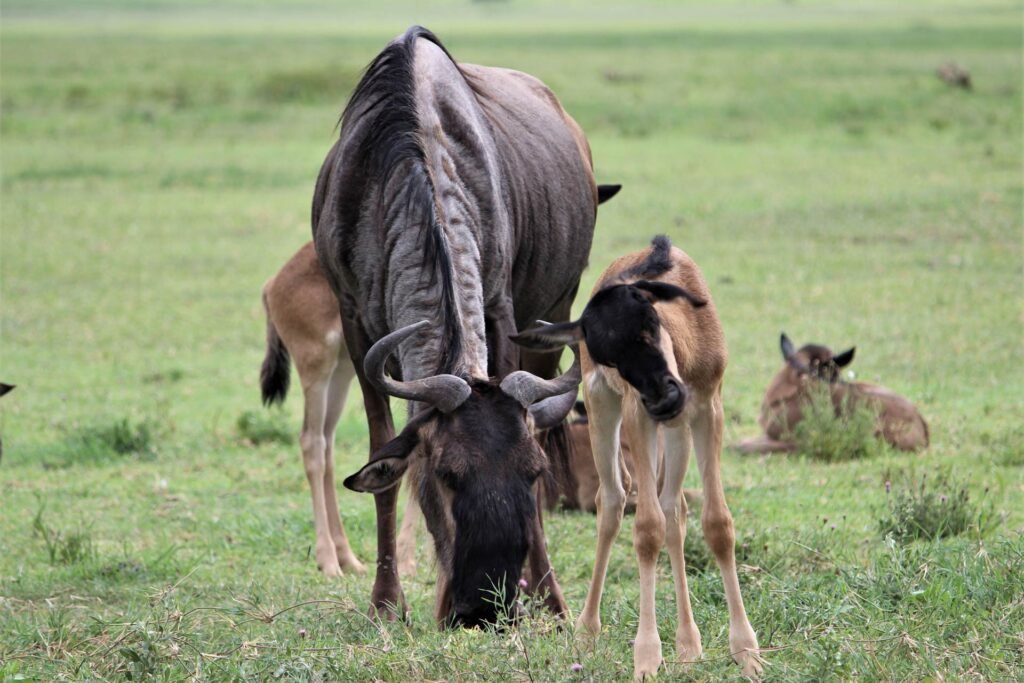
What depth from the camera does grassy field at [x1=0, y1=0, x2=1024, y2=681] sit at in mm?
4703

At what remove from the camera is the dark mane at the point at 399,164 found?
5.12m

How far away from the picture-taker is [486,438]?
15.2ft

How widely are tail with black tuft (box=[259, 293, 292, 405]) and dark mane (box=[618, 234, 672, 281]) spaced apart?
342cm

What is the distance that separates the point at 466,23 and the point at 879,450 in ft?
200

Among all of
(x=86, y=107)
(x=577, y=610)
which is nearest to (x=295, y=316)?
(x=577, y=610)

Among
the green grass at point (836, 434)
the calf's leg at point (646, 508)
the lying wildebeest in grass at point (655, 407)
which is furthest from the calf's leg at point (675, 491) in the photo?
the green grass at point (836, 434)

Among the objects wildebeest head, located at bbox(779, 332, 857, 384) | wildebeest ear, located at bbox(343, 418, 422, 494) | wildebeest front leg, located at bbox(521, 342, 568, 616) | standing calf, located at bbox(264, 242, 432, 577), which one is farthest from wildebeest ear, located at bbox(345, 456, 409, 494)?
wildebeest head, located at bbox(779, 332, 857, 384)

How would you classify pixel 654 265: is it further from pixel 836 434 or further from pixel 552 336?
pixel 836 434

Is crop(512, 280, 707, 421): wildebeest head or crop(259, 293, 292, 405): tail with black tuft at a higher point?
crop(512, 280, 707, 421): wildebeest head

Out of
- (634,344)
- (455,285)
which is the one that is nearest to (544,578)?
(455,285)

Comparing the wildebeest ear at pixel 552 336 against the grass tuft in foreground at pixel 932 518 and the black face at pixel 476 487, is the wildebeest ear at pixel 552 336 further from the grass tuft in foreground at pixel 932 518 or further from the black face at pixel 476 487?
the grass tuft in foreground at pixel 932 518

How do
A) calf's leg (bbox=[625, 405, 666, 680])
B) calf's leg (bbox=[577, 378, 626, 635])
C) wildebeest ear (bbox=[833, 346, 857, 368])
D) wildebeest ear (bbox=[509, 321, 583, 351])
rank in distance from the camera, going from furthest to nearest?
wildebeest ear (bbox=[833, 346, 857, 368])
calf's leg (bbox=[577, 378, 626, 635])
calf's leg (bbox=[625, 405, 666, 680])
wildebeest ear (bbox=[509, 321, 583, 351])

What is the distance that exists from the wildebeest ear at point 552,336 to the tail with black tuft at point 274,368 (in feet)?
11.2

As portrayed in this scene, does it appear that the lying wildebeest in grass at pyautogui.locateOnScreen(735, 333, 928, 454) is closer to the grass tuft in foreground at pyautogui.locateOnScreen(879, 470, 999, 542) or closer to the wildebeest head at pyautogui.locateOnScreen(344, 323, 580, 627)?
the grass tuft in foreground at pyautogui.locateOnScreen(879, 470, 999, 542)
